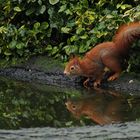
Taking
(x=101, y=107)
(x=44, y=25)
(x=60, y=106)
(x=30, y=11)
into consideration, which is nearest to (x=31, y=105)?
(x=60, y=106)

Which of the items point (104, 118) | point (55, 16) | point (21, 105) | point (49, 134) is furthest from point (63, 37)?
point (49, 134)

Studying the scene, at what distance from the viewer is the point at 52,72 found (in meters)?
8.16

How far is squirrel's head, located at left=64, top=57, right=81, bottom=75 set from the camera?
25.4 ft

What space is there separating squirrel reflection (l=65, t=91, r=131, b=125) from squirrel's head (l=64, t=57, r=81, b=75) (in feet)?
2.06

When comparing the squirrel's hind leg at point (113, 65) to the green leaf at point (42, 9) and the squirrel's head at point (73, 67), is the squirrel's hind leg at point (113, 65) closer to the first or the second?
the squirrel's head at point (73, 67)

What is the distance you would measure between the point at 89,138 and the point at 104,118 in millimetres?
1031

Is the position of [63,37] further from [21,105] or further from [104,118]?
[104,118]

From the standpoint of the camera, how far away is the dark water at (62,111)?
17.8 feet

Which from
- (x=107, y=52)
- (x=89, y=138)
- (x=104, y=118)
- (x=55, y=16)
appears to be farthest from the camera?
(x=55, y=16)

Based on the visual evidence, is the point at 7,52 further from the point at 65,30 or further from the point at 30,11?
the point at 65,30

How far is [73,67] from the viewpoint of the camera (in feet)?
25.4

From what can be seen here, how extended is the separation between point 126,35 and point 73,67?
854mm

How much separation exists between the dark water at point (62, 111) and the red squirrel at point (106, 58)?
288mm

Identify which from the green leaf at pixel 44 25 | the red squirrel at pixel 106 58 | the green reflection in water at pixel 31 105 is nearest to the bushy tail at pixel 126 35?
the red squirrel at pixel 106 58
